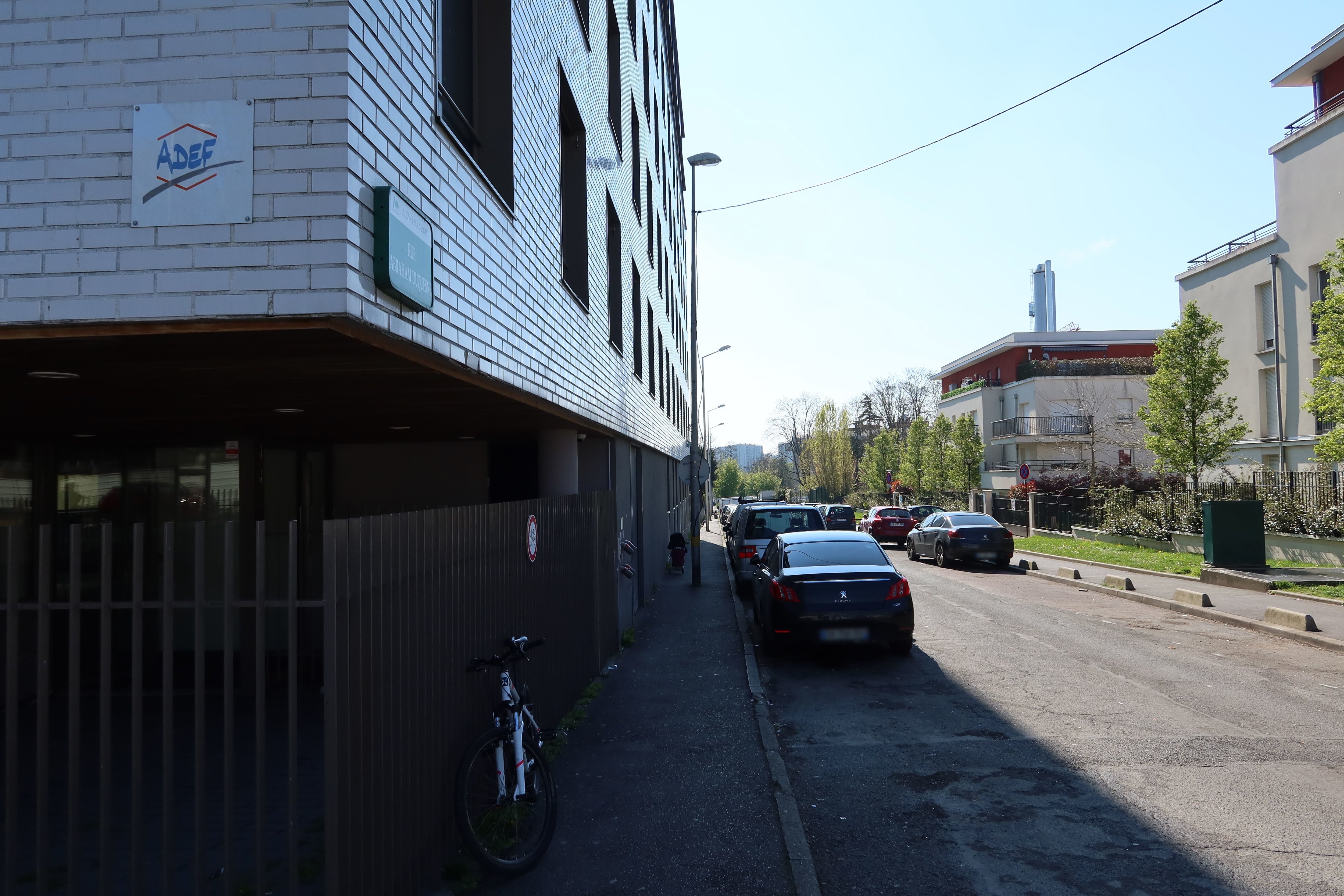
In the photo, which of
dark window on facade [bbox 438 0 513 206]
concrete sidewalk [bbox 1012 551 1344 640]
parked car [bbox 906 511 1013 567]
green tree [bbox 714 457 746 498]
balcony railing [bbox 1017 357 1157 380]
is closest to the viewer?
dark window on facade [bbox 438 0 513 206]

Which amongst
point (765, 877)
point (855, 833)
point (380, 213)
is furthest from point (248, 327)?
point (855, 833)

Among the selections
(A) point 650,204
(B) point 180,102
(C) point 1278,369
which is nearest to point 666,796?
(B) point 180,102

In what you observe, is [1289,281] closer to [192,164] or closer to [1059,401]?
[1059,401]

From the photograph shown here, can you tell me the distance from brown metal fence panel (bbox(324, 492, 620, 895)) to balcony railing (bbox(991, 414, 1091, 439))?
4682 centimetres

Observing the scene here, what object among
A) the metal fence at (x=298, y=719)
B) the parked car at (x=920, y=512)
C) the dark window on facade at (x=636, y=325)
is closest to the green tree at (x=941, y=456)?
the parked car at (x=920, y=512)

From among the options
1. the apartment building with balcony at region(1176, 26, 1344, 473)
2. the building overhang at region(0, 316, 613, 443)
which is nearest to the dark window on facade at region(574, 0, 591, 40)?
the building overhang at region(0, 316, 613, 443)

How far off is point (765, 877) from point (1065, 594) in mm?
14562

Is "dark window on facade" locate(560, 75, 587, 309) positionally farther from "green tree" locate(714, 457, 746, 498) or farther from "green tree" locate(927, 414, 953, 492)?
"green tree" locate(714, 457, 746, 498)

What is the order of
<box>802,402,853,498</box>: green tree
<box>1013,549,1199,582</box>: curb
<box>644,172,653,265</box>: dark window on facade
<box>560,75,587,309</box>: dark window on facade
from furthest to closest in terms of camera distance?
<box>802,402,853,498</box>: green tree → <box>644,172,653,265</box>: dark window on facade → <box>1013,549,1199,582</box>: curb → <box>560,75,587,309</box>: dark window on facade

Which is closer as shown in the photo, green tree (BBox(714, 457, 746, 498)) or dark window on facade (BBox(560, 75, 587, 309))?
dark window on facade (BBox(560, 75, 587, 309))

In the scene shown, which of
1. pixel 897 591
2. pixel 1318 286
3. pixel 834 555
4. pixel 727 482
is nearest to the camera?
pixel 897 591

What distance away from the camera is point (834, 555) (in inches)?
438

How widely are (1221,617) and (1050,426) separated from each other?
3808 centimetres

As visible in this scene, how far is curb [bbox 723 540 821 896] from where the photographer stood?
15.4ft
